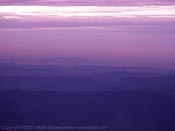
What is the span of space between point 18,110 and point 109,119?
931 millimetres

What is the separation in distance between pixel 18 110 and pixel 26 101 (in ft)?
0.50

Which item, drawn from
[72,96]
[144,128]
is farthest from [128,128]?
[72,96]

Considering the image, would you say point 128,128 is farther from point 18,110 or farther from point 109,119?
point 18,110

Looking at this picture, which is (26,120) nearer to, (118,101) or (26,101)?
(26,101)

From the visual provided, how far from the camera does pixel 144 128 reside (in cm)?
895

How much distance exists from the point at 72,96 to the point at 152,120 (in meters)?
0.87

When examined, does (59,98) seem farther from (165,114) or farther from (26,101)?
(165,114)

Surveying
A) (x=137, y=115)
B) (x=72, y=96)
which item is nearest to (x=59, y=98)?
(x=72, y=96)

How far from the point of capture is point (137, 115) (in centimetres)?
917

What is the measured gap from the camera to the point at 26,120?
9047 mm

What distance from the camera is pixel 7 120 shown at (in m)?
9.03

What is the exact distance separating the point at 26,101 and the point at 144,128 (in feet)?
4.12

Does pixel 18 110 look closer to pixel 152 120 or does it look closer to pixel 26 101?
pixel 26 101

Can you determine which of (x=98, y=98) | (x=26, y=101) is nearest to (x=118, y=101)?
(x=98, y=98)
